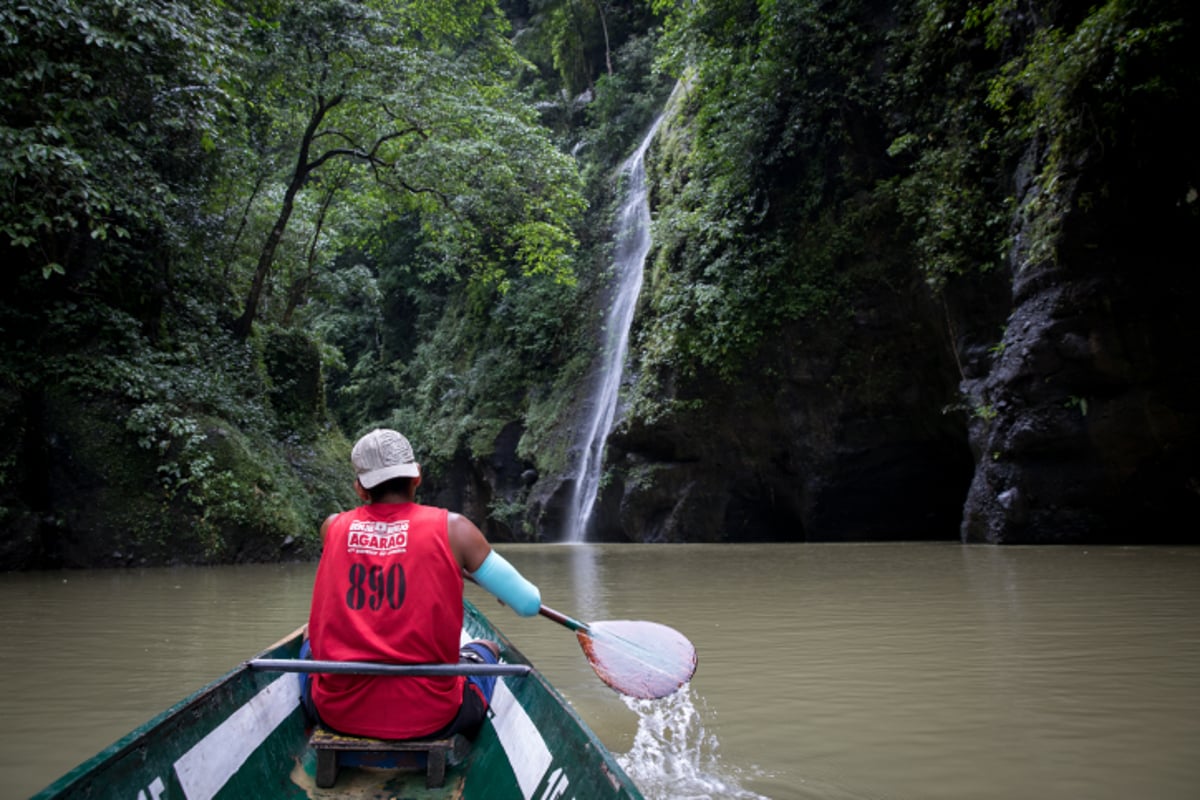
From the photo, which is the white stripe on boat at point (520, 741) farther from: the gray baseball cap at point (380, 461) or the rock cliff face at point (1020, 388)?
the rock cliff face at point (1020, 388)

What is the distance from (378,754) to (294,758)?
0.35 metres

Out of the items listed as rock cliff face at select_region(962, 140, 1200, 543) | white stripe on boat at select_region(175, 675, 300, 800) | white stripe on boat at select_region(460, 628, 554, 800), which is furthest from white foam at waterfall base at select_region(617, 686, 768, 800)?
rock cliff face at select_region(962, 140, 1200, 543)

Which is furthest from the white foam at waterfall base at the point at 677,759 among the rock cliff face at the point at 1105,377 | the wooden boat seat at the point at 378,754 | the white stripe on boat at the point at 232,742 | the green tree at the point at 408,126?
the green tree at the point at 408,126

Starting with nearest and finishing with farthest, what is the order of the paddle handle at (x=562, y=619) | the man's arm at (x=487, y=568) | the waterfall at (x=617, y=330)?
1. the man's arm at (x=487, y=568)
2. the paddle handle at (x=562, y=619)
3. the waterfall at (x=617, y=330)

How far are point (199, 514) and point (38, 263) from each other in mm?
3707

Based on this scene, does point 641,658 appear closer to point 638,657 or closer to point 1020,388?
point 638,657

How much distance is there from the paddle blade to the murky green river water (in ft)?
0.52

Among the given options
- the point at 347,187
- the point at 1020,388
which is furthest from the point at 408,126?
the point at 1020,388

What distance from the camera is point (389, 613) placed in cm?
235

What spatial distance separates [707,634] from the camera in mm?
4801

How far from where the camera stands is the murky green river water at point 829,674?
246 cm

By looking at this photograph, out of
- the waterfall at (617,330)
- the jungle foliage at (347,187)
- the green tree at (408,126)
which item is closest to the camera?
the jungle foliage at (347,187)

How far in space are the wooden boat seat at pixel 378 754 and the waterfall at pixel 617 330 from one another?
13.8m

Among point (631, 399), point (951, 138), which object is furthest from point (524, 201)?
point (951, 138)
